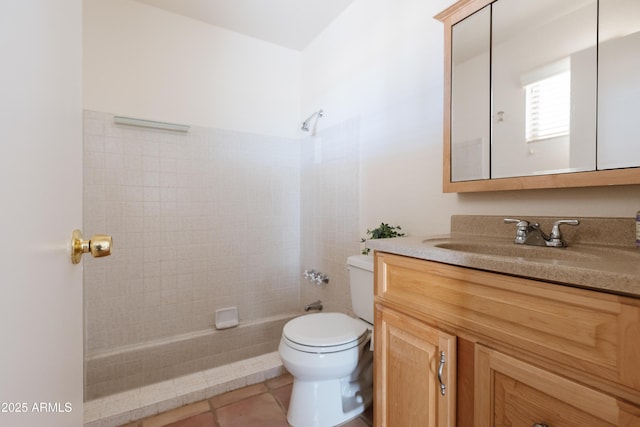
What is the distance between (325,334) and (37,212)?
3.77ft

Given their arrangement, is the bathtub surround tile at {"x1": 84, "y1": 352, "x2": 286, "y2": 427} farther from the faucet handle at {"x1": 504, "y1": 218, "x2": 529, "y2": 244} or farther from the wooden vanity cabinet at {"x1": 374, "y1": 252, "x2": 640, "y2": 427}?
the faucet handle at {"x1": 504, "y1": 218, "x2": 529, "y2": 244}

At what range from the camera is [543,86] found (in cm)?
102

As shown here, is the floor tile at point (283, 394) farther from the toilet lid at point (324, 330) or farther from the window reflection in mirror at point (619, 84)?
the window reflection in mirror at point (619, 84)

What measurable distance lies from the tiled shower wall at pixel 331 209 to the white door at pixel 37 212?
1520 mm

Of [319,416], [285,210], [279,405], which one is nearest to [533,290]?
[319,416]

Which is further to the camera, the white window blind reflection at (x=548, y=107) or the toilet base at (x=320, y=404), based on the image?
the toilet base at (x=320, y=404)

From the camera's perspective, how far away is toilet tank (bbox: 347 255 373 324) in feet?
4.64

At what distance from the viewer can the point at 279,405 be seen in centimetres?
150

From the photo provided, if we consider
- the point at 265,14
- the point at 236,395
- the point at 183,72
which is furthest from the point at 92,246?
the point at 265,14

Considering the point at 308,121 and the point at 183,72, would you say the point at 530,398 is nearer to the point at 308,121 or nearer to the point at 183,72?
the point at 308,121

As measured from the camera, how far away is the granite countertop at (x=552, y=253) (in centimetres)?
55

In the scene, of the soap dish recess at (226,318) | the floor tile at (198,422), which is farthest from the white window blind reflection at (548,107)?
the soap dish recess at (226,318)

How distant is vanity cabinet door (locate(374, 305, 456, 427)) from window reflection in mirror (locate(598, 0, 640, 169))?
29.8 inches

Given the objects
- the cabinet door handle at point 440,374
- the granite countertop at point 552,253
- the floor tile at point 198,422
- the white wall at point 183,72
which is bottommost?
the floor tile at point 198,422
